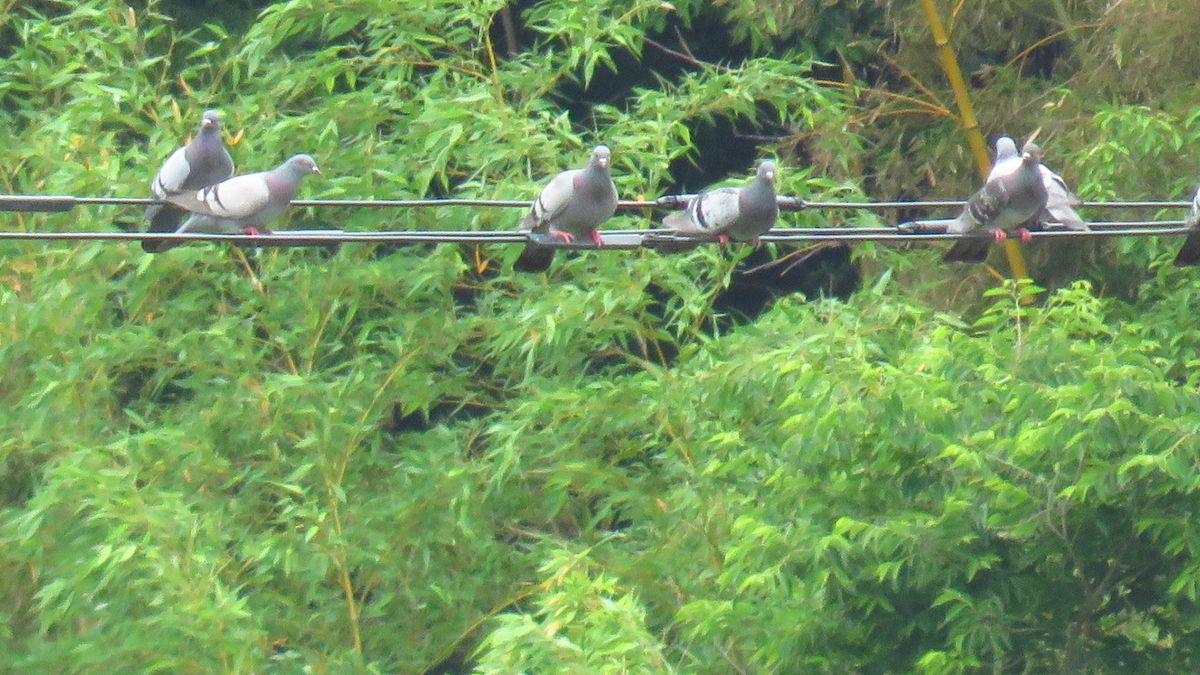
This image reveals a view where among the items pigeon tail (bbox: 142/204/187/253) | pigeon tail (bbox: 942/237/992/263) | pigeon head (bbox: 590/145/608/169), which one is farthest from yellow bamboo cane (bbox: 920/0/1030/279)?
pigeon tail (bbox: 142/204/187/253)

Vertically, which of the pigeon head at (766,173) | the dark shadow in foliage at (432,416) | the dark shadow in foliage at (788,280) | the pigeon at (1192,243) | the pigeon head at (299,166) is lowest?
the dark shadow in foliage at (788,280)

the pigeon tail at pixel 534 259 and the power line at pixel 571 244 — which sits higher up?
the power line at pixel 571 244

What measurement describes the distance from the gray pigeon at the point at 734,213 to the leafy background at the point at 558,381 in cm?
65

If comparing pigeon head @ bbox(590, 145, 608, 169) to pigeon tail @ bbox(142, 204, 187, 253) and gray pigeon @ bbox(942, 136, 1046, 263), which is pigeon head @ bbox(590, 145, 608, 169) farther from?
pigeon tail @ bbox(142, 204, 187, 253)

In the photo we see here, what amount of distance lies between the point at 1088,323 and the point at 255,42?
3.61 m

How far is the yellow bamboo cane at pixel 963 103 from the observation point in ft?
25.9

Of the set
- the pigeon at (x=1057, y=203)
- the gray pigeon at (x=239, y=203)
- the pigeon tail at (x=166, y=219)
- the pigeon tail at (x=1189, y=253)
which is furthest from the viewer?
the pigeon tail at (x=166, y=219)

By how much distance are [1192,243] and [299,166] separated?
2830 mm

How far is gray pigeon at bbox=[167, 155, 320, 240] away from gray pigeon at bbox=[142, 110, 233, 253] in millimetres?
295

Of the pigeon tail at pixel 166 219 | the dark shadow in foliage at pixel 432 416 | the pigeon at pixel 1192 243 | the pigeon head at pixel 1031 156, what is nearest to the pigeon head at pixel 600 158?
the pigeon head at pixel 1031 156

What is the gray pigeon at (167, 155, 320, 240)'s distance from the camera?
5648 millimetres

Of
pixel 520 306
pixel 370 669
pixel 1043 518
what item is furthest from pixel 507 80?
pixel 1043 518

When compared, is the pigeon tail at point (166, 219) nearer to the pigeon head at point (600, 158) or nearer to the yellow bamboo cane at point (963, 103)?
the pigeon head at point (600, 158)

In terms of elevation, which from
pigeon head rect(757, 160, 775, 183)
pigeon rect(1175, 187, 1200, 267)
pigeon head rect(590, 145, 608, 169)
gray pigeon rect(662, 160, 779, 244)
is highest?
pigeon head rect(590, 145, 608, 169)
